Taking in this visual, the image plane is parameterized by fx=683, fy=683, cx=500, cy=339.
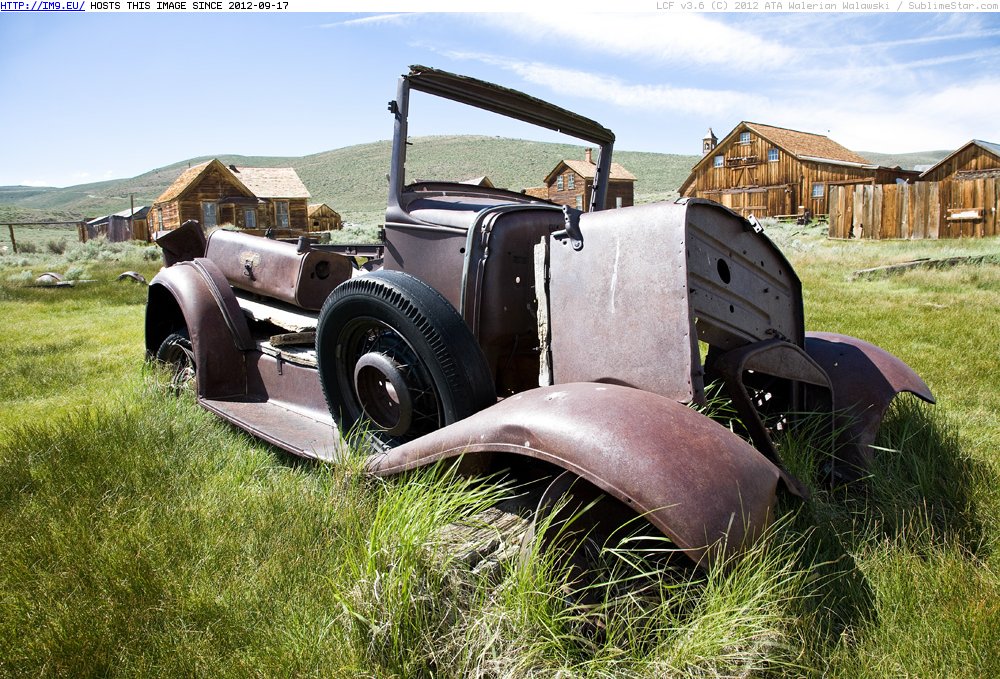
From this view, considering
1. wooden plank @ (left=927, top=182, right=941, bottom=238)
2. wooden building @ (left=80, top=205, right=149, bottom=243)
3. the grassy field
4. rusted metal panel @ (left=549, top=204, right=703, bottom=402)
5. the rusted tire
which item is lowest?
the grassy field

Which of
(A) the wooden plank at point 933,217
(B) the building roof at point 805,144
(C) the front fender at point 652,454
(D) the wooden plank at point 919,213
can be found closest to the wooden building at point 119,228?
(B) the building roof at point 805,144

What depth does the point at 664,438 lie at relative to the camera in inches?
76.8

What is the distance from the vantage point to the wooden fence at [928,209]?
21453 millimetres

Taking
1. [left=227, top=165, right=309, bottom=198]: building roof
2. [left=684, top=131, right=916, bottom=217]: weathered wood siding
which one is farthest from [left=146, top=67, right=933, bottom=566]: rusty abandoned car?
[left=227, top=165, right=309, bottom=198]: building roof

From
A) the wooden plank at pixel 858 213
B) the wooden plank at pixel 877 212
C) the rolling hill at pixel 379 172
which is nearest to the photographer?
the wooden plank at pixel 877 212

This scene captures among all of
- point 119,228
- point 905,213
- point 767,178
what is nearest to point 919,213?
point 905,213

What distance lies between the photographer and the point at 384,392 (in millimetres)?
3154

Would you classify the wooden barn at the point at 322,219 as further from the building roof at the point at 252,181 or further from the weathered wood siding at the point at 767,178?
the weathered wood siding at the point at 767,178

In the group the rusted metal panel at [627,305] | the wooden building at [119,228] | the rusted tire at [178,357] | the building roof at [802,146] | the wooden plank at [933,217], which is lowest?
the rusted tire at [178,357]

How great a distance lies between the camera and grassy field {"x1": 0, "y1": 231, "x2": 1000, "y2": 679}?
1.87m

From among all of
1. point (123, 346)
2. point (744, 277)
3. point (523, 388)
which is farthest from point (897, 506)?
point (123, 346)

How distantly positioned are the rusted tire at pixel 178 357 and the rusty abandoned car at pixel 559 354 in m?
0.56

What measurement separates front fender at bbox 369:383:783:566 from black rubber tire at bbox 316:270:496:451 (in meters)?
0.49

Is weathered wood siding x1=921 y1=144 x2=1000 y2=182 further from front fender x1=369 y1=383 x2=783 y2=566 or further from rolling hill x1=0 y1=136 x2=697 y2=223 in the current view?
front fender x1=369 y1=383 x2=783 y2=566
